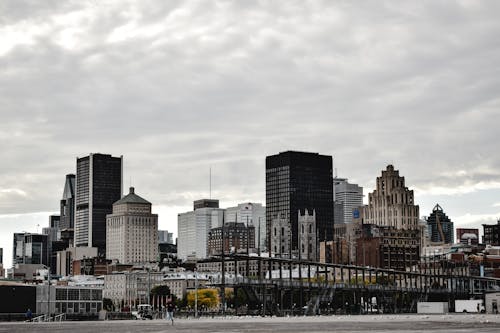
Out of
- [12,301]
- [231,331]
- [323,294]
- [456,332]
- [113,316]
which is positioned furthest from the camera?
[323,294]

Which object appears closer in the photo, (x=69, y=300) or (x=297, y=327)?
(x=297, y=327)

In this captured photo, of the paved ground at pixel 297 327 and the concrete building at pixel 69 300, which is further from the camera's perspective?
the concrete building at pixel 69 300

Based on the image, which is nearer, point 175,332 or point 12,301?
point 175,332

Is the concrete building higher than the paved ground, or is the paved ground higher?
the concrete building

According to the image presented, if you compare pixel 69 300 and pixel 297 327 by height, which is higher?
pixel 69 300

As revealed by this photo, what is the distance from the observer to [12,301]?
158250 mm

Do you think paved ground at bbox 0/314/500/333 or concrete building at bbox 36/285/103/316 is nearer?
paved ground at bbox 0/314/500/333

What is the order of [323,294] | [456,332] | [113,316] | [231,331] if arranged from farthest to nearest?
1. [323,294]
2. [113,316]
3. [231,331]
4. [456,332]

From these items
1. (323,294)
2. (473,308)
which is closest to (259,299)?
(323,294)

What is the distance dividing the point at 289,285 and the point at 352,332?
9510cm

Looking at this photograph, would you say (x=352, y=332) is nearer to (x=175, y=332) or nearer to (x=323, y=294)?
(x=175, y=332)

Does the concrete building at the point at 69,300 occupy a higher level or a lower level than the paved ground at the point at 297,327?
higher

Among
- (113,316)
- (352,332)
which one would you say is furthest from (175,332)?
(113,316)

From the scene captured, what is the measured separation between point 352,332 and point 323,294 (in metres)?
102
